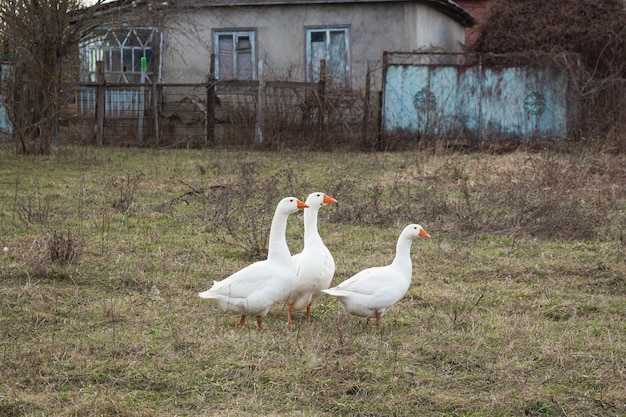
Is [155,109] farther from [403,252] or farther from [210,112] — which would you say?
[403,252]

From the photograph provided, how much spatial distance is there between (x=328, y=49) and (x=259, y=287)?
59.4ft

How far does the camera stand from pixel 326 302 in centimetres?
771

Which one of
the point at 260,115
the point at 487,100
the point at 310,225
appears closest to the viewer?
the point at 310,225

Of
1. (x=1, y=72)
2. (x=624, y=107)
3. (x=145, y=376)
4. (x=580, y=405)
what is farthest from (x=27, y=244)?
(x=624, y=107)

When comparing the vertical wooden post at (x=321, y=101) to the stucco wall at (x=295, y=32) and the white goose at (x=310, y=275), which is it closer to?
the stucco wall at (x=295, y=32)

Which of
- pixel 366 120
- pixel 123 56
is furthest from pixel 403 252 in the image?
pixel 123 56

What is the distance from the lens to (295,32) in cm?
2422

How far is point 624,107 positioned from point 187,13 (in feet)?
38.7

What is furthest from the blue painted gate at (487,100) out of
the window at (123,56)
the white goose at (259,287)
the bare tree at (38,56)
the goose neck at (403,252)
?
the white goose at (259,287)

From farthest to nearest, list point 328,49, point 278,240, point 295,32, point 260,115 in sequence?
point 295,32, point 328,49, point 260,115, point 278,240

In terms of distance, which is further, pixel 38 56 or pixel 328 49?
pixel 328 49

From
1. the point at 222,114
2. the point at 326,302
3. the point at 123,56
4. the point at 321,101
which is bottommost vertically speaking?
the point at 326,302

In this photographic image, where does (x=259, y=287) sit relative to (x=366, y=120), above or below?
below

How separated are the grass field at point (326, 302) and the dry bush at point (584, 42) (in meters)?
4.13
